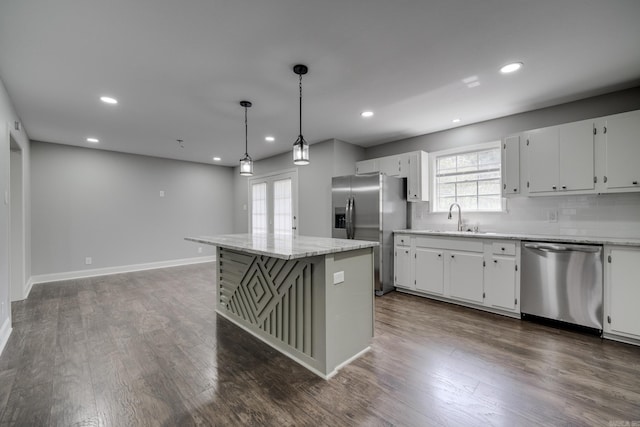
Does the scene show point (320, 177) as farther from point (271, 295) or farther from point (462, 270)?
point (271, 295)

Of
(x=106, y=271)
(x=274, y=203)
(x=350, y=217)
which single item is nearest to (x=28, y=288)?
(x=106, y=271)

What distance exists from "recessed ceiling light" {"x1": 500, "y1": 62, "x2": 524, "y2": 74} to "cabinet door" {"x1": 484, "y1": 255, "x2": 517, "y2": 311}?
79.5 inches

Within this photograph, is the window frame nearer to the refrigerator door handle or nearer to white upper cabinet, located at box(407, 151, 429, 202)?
white upper cabinet, located at box(407, 151, 429, 202)

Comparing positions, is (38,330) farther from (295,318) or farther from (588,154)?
(588,154)

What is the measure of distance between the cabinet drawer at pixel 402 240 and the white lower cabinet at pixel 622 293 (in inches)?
80.5

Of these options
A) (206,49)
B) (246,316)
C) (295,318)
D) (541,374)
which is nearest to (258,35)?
(206,49)

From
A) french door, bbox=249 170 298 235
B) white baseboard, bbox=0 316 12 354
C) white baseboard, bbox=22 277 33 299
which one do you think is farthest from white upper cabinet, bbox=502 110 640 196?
white baseboard, bbox=22 277 33 299

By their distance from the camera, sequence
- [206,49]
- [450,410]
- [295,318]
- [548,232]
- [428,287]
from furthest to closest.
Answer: [428,287], [548,232], [295,318], [206,49], [450,410]

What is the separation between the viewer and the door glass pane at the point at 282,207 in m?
5.81

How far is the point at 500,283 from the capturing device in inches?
128

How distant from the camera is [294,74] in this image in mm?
2574

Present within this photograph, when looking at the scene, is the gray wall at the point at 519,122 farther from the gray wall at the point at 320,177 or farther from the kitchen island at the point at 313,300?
the kitchen island at the point at 313,300

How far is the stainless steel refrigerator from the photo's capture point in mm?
4055

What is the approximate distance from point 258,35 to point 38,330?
3677mm
